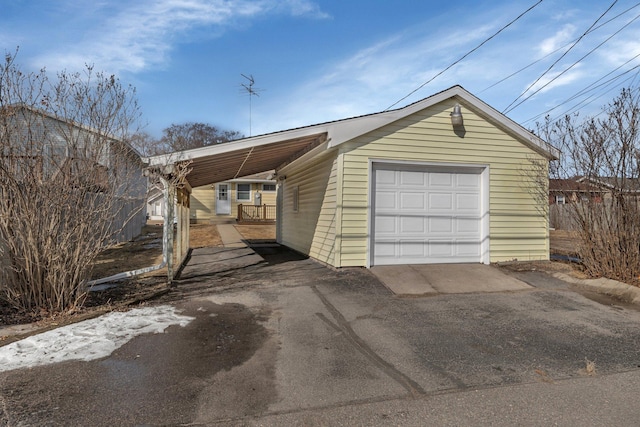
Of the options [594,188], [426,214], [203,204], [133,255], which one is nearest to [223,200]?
[203,204]

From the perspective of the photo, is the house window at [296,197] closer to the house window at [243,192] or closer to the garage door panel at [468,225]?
the garage door panel at [468,225]

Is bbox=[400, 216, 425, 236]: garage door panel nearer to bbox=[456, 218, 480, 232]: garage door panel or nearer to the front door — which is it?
bbox=[456, 218, 480, 232]: garage door panel

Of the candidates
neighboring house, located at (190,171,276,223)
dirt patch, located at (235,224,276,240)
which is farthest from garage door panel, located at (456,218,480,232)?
neighboring house, located at (190,171,276,223)

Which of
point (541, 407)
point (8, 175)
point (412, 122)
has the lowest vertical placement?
point (541, 407)

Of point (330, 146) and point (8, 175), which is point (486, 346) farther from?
point (8, 175)

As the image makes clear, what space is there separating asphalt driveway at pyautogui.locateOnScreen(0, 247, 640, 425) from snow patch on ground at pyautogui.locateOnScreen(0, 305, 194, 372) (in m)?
0.17

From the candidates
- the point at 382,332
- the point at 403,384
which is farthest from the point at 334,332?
the point at 403,384

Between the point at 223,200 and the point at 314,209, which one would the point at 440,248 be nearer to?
the point at 314,209

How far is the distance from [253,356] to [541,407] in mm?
2528

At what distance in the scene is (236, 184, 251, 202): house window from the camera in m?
23.9

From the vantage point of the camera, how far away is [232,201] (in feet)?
78.0

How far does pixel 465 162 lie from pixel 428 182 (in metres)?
0.91

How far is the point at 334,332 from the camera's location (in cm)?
472

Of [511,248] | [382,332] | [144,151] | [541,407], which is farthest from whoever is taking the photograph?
[511,248]
